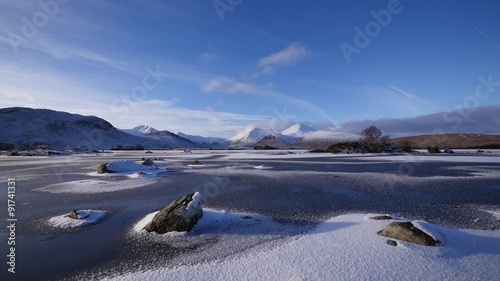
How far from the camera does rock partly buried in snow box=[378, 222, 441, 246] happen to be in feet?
17.0

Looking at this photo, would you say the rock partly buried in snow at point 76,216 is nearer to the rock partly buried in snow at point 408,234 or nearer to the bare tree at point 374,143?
the rock partly buried in snow at point 408,234

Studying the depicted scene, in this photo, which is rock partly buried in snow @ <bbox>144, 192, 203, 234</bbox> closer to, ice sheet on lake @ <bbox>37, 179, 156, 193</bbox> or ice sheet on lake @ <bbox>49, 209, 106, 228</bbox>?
ice sheet on lake @ <bbox>49, 209, 106, 228</bbox>

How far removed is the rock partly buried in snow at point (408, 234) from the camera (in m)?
5.19

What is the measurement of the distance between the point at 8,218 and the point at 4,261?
3637 mm

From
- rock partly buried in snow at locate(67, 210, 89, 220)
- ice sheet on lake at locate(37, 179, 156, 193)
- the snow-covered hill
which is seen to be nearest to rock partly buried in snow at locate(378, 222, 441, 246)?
rock partly buried in snow at locate(67, 210, 89, 220)

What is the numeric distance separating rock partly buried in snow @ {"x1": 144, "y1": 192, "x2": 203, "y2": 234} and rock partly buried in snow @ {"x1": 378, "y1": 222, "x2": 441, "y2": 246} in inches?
167

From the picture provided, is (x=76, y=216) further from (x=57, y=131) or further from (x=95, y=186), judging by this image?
(x=57, y=131)

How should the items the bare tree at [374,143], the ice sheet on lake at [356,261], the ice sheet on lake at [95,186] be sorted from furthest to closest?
the bare tree at [374,143] < the ice sheet on lake at [95,186] < the ice sheet on lake at [356,261]

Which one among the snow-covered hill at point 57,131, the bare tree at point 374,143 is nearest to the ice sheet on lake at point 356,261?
the bare tree at point 374,143

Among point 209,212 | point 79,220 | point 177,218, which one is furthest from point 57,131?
point 177,218

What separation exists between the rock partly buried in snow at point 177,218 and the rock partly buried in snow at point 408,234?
4251mm

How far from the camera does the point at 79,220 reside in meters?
7.46

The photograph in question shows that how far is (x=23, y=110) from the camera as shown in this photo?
118 meters

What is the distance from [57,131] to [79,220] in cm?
12205
